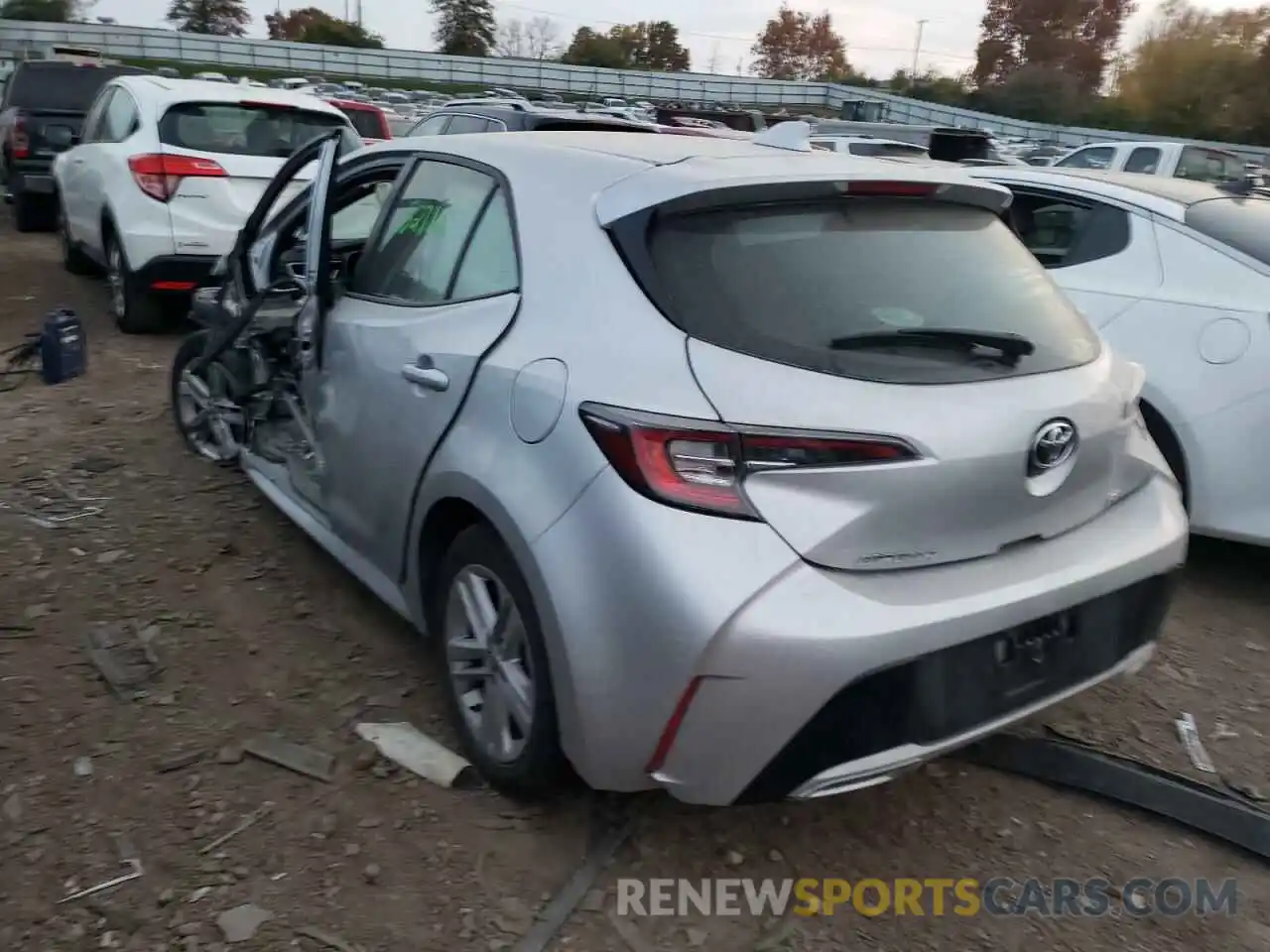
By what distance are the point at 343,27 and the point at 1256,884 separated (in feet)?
263

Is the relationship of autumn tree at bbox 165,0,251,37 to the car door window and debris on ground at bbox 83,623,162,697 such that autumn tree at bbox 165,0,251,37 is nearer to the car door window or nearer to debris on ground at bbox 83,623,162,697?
the car door window

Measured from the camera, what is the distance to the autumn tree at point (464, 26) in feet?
275

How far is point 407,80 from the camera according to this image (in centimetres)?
5700

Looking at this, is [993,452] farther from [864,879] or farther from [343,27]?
[343,27]

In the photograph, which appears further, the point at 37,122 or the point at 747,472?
the point at 37,122

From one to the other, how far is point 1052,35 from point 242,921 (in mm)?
84306

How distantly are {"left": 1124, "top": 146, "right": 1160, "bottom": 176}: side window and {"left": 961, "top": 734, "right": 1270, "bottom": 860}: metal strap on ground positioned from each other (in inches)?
562

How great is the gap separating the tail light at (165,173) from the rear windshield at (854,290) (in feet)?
18.5

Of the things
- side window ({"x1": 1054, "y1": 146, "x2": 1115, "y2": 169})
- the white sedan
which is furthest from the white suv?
side window ({"x1": 1054, "y1": 146, "x2": 1115, "y2": 169})

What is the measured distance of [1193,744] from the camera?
134 inches

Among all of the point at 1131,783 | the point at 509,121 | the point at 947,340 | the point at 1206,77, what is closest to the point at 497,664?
the point at 947,340

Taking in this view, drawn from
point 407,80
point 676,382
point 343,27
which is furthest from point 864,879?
point 343,27

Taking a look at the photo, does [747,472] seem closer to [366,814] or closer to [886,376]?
[886,376]

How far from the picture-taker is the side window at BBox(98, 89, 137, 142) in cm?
775
